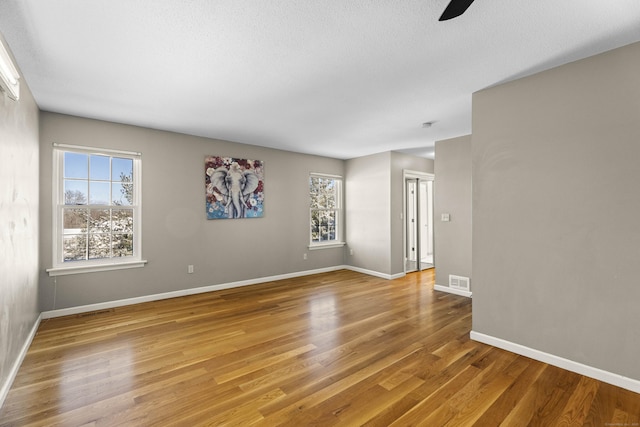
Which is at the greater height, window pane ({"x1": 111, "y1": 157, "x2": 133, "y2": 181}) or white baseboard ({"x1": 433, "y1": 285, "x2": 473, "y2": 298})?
window pane ({"x1": 111, "y1": 157, "x2": 133, "y2": 181})

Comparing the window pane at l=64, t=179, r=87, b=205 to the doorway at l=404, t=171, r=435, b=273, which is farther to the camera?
the doorway at l=404, t=171, r=435, b=273

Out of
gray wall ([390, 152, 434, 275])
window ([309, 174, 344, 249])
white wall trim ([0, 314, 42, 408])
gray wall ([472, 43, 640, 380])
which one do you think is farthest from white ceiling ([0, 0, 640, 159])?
window ([309, 174, 344, 249])

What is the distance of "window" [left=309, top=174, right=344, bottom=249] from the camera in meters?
6.21

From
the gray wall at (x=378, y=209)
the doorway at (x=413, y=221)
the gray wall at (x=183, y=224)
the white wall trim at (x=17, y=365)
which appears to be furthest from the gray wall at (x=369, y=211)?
the white wall trim at (x=17, y=365)

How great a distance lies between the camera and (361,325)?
3332 mm

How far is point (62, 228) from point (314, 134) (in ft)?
11.4

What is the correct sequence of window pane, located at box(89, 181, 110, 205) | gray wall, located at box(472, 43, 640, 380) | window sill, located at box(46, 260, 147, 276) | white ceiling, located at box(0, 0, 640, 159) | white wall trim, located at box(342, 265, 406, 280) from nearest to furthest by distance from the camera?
white ceiling, located at box(0, 0, 640, 159) → gray wall, located at box(472, 43, 640, 380) → window sill, located at box(46, 260, 147, 276) → window pane, located at box(89, 181, 110, 205) → white wall trim, located at box(342, 265, 406, 280)

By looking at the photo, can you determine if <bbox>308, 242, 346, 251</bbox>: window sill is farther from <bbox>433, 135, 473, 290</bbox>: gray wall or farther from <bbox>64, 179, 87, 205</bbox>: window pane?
<bbox>64, 179, 87, 205</bbox>: window pane

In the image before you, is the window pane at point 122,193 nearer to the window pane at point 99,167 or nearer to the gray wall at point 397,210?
the window pane at point 99,167

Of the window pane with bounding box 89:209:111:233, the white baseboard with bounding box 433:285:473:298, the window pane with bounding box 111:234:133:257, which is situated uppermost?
the window pane with bounding box 89:209:111:233

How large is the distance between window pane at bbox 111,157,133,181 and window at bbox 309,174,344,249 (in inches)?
123

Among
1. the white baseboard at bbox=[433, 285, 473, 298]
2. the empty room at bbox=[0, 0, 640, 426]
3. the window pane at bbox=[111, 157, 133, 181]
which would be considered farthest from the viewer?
the white baseboard at bbox=[433, 285, 473, 298]

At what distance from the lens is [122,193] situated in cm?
408

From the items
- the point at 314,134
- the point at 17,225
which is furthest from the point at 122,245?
the point at 314,134
